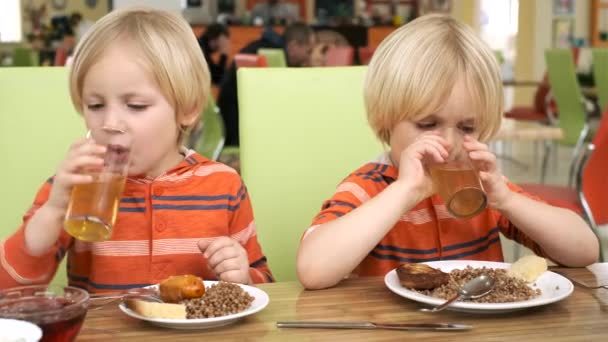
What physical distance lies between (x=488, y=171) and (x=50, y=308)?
72 cm

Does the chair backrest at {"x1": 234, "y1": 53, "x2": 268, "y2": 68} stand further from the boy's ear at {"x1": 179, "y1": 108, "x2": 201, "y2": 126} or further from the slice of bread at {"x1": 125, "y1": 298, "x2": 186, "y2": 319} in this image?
the slice of bread at {"x1": 125, "y1": 298, "x2": 186, "y2": 319}

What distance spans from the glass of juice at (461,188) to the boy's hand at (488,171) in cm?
2

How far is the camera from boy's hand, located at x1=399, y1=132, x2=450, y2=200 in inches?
50.4

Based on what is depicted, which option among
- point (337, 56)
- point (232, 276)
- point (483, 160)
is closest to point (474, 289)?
point (483, 160)

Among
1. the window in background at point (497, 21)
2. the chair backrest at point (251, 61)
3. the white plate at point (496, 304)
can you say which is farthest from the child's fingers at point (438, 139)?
the window in background at point (497, 21)

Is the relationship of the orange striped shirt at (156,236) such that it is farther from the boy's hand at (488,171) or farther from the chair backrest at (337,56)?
the chair backrest at (337,56)

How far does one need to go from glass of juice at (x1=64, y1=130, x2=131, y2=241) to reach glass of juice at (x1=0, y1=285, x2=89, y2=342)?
15 centimetres

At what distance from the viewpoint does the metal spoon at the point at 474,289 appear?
107 cm

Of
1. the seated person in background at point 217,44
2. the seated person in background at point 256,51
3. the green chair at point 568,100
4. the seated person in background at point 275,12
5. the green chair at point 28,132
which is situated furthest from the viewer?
the seated person in background at point 275,12

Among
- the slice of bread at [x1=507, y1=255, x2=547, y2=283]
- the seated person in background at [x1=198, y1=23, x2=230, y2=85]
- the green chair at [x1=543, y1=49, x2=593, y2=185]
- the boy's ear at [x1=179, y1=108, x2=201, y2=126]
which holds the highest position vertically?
the boy's ear at [x1=179, y1=108, x2=201, y2=126]

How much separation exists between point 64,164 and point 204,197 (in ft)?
1.27

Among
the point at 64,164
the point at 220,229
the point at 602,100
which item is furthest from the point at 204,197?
the point at 602,100

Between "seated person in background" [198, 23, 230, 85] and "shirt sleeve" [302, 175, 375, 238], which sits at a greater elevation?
"shirt sleeve" [302, 175, 375, 238]

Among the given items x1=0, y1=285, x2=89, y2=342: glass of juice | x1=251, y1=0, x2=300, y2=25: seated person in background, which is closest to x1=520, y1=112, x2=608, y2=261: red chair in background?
x1=0, y1=285, x2=89, y2=342: glass of juice
